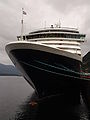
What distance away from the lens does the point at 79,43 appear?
90.0ft

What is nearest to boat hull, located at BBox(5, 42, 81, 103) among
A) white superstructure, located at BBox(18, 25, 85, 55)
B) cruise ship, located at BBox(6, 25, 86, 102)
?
cruise ship, located at BBox(6, 25, 86, 102)

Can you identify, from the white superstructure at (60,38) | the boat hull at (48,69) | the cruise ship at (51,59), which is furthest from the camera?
the white superstructure at (60,38)

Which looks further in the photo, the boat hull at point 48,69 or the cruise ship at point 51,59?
the boat hull at point 48,69

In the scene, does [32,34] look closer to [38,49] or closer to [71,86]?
[38,49]

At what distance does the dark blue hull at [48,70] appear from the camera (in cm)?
2219

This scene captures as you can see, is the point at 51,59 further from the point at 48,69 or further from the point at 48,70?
the point at 48,70

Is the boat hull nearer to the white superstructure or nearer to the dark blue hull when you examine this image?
the dark blue hull

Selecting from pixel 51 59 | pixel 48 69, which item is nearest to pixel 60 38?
pixel 51 59

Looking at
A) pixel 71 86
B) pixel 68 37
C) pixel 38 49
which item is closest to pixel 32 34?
pixel 68 37

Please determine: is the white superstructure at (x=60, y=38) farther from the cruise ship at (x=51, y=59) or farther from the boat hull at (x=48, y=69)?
the boat hull at (x=48, y=69)

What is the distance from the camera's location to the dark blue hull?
72.8 ft

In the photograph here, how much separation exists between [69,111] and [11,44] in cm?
1203

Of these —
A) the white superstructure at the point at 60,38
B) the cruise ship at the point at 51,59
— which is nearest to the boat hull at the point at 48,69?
the cruise ship at the point at 51,59

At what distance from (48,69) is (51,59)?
59.9 inches
